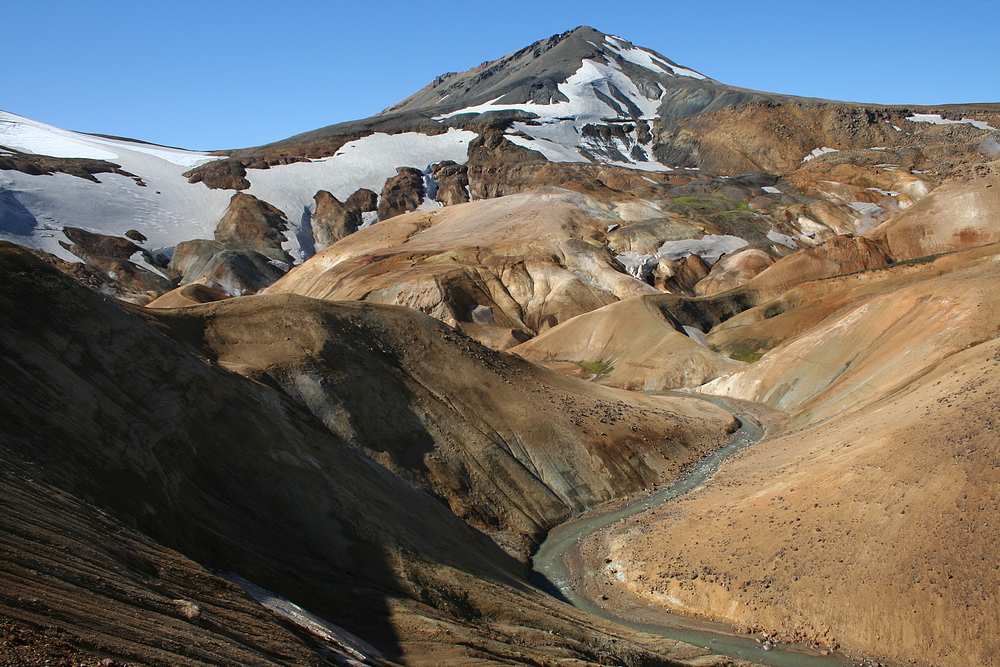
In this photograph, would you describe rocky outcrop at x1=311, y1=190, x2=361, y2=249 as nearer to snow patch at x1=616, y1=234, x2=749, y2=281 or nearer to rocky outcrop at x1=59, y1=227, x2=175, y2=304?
rocky outcrop at x1=59, y1=227, x2=175, y2=304

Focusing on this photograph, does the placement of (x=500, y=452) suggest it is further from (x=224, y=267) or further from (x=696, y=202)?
(x=696, y=202)

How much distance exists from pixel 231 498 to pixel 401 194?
119248 mm

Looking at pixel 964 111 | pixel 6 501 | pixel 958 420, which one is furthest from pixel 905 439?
pixel 964 111

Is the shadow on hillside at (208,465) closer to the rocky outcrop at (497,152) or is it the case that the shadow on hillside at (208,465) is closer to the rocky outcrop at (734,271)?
the rocky outcrop at (734,271)

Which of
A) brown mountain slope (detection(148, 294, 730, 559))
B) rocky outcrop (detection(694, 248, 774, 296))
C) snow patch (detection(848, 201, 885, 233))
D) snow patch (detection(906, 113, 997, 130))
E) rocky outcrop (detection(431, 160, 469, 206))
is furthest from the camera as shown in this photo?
rocky outcrop (detection(431, 160, 469, 206))

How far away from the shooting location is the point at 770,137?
144000 mm

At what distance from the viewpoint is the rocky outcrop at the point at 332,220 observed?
130m

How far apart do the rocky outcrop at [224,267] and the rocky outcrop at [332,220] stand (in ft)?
51.7

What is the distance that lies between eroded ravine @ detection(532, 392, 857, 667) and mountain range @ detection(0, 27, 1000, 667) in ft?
1.78

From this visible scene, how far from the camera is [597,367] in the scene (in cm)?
6819

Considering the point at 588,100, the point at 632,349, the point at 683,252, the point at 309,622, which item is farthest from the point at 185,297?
the point at 588,100

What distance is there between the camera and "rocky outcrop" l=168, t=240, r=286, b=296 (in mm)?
103562

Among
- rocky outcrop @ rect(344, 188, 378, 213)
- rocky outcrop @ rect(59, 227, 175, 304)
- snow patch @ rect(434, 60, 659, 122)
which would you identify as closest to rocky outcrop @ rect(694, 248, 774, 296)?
rocky outcrop @ rect(344, 188, 378, 213)

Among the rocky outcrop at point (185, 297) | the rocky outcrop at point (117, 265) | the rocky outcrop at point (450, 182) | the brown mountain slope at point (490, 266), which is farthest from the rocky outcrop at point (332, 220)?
the rocky outcrop at point (185, 297)
